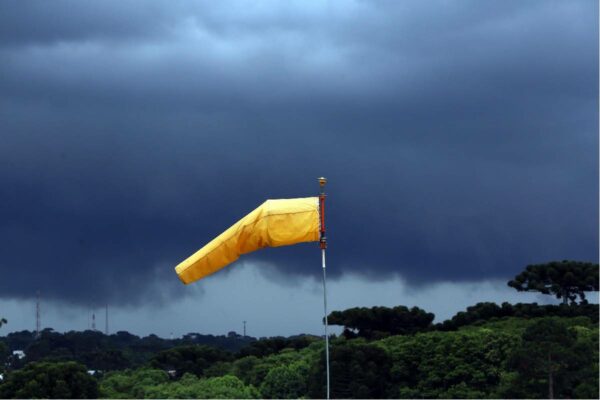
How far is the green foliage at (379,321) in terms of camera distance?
341 feet

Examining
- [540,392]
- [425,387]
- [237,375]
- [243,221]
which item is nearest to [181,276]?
[243,221]

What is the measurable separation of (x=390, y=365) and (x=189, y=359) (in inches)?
958

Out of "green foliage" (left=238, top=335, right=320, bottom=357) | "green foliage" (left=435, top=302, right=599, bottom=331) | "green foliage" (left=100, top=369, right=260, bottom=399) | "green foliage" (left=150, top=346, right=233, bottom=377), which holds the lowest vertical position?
"green foliage" (left=100, top=369, right=260, bottom=399)

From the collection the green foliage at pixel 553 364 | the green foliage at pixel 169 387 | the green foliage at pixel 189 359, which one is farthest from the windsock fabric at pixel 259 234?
the green foliage at pixel 189 359

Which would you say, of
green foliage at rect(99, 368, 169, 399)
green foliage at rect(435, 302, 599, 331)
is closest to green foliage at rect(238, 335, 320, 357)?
green foliage at rect(99, 368, 169, 399)

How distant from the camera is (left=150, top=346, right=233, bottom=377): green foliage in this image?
97625mm

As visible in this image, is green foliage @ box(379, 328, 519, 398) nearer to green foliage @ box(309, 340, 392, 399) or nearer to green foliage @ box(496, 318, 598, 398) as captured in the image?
green foliage @ box(309, 340, 392, 399)

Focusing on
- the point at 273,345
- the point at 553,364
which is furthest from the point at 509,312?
the point at 553,364

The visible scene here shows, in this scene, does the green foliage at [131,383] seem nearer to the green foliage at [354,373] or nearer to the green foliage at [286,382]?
the green foliage at [286,382]

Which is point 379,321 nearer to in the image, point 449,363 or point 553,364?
point 449,363

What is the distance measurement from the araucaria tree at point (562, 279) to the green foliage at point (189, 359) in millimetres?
30417

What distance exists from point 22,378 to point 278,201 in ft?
178

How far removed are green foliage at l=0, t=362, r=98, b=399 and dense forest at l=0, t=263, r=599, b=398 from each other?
0.23ft

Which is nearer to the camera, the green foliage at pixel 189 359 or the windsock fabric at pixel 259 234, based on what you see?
the windsock fabric at pixel 259 234
